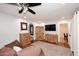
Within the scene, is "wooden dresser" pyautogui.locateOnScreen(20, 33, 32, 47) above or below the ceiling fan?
below

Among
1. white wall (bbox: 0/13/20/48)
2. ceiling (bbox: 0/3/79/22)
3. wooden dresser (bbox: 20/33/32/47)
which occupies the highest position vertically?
ceiling (bbox: 0/3/79/22)

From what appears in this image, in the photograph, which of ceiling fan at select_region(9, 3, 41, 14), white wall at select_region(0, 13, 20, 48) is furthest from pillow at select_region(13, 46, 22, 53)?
ceiling fan at select_region(9, 3, 41, 14)

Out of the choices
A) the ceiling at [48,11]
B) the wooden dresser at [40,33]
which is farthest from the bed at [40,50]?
the ceiling at [48,11]

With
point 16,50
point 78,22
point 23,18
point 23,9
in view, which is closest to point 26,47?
point 16,50

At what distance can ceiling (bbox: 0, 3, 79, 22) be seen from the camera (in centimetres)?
148

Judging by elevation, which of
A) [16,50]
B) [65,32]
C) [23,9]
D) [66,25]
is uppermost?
[23,9]

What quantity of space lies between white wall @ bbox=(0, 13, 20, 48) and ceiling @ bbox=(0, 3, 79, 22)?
0.09 metres

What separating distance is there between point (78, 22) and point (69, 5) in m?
0.30

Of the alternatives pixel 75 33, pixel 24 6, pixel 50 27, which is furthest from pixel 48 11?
pixel 75 33

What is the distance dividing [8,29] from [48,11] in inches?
28.1

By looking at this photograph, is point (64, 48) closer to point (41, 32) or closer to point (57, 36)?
point (57, 36)

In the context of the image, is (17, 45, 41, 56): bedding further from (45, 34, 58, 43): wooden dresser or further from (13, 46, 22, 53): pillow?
(45, 34, 58, 43): wooden dresser

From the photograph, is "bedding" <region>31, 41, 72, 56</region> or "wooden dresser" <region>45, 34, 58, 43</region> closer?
"bedding" <region>31, 41, 72, 56</region>

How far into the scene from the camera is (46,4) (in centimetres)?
148
